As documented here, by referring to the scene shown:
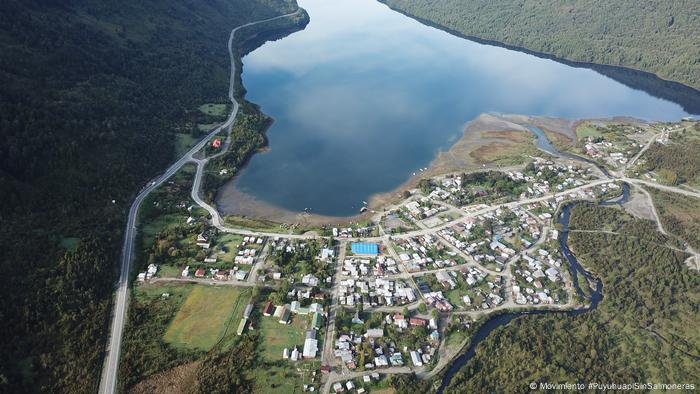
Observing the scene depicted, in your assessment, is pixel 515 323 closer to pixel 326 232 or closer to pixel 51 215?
pixel 326 232

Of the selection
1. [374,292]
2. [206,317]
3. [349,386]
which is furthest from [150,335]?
[374,292]

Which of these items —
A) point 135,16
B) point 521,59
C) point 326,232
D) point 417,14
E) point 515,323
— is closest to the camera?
point 515,323

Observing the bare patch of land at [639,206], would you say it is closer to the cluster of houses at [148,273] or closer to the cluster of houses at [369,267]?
the cluster of houses at [369,267]

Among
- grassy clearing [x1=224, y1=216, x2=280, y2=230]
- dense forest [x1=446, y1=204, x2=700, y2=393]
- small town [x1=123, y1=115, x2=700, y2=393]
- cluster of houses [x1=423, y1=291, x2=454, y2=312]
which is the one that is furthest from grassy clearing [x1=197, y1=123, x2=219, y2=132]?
dense forest [x1=446, y1=204, x2=700, y2=393]

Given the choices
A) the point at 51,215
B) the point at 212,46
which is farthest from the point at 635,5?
the point at 51,215

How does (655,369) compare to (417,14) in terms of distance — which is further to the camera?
(417,14)

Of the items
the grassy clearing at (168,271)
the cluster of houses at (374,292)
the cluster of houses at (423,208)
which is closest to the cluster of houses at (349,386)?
the cluster of houses at (374,292)

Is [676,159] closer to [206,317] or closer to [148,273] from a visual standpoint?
[206,317]

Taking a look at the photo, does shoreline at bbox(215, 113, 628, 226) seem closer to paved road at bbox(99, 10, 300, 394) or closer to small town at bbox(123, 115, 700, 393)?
small town at bbox(123, 115, 700, 393)
